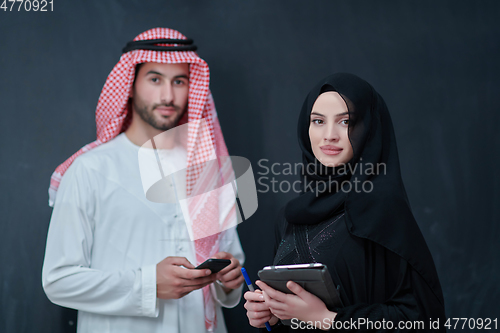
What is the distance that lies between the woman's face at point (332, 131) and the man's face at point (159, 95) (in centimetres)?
Answer: 82

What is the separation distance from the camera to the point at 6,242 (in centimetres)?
222

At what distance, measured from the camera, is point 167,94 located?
2078 millimetres

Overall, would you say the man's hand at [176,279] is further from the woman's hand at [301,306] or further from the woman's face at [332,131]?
the woman's face at [332,131]

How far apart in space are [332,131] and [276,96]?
1105mm

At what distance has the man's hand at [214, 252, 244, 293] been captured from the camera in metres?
1.95

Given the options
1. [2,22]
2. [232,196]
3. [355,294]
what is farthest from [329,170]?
[2,22]

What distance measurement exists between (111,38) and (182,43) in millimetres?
482

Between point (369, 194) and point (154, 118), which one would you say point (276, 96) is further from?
point (369, 194)

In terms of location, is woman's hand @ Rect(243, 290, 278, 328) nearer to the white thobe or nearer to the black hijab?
the black hijab

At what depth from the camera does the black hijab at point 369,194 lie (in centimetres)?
131

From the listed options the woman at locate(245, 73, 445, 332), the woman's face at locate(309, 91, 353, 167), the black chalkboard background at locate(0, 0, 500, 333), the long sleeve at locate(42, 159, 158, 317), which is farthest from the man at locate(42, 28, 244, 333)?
the woman's face at locate(309, 91, 353, 167)

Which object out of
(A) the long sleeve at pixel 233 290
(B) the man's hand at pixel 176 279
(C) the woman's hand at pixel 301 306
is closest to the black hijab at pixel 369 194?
(C) the woman's hand at pixel 301 306

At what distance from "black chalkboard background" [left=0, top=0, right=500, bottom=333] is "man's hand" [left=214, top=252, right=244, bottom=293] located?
1.61ft

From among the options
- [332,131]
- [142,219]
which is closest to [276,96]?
[142,219]
